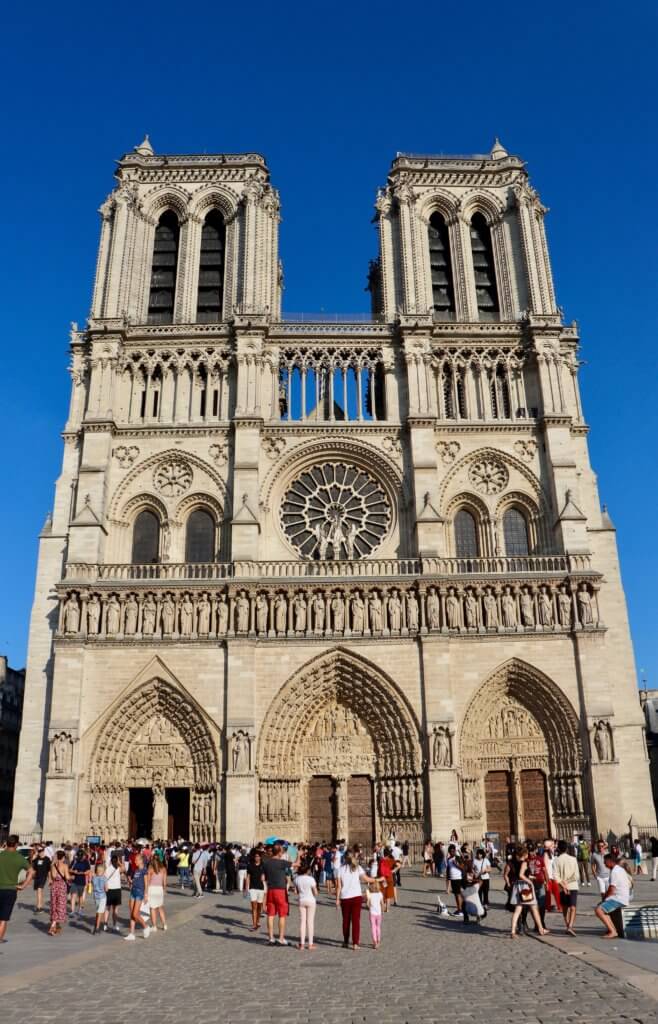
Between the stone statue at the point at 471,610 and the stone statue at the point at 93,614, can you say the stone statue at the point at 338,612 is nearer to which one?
Answer: the stone statue at the point at 471,610

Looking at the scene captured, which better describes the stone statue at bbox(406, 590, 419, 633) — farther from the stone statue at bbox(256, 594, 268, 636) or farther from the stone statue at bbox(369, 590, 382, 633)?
the stone statue at bbox(256, 594, 268, 636)

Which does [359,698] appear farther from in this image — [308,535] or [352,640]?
[308,535]

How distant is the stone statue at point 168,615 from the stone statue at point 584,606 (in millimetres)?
12876

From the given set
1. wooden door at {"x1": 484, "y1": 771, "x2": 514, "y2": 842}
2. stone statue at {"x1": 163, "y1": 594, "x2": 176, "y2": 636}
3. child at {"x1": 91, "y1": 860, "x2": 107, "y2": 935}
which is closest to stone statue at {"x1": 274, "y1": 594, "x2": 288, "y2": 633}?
stone statue at {"x1": 163, "y1": 594, "x2": 176, "y2": 636}

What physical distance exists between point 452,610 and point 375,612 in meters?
2.45

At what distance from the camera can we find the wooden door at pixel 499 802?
25781mm

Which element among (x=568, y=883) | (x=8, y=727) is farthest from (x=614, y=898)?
(x=8, y=727)

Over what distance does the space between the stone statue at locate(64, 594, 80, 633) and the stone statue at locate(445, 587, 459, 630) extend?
11.6m

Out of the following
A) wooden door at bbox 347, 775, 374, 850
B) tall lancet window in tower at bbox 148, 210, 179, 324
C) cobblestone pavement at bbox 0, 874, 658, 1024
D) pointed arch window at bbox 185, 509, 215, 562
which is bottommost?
cobblestone pavement at bbox 0, 874, 658, 1024

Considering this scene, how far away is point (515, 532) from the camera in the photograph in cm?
2966

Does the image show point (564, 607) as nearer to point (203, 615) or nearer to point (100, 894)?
point (203, 615)

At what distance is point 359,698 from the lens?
26281 mm

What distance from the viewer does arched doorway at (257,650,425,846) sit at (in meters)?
25.2

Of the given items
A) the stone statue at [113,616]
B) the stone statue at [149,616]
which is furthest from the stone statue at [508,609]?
the stone statue at [113,616]
